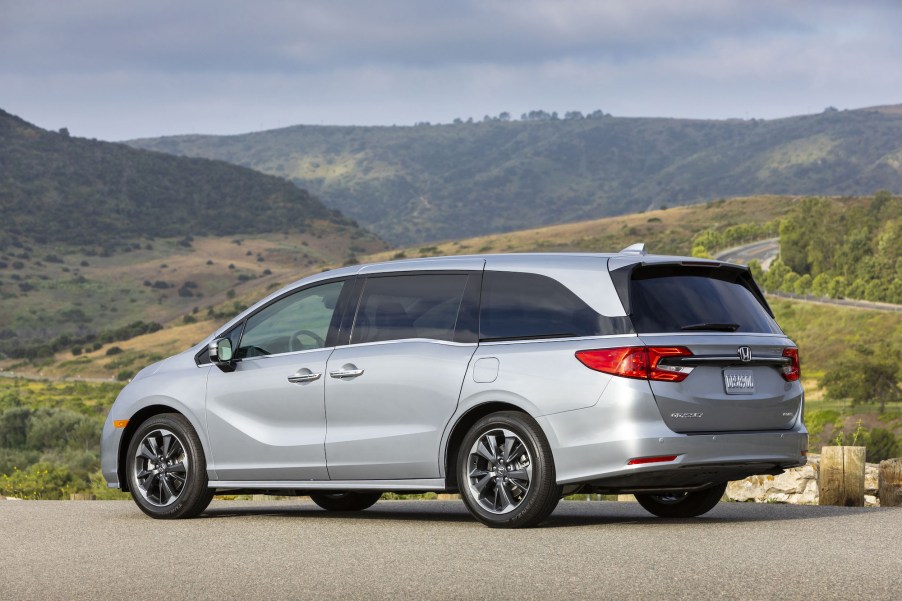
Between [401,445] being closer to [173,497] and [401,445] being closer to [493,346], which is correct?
[493,346]

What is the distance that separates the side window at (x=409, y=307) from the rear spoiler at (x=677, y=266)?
45.5 inches

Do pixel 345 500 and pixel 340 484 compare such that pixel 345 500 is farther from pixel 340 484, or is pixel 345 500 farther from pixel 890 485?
pixel 890 485

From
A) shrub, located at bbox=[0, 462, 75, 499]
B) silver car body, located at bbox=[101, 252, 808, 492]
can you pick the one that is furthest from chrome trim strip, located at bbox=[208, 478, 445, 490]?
shrub, located at bbox=[0, 462, 75, 499]

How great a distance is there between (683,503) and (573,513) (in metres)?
0.86

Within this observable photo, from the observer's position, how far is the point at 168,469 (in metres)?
10.2

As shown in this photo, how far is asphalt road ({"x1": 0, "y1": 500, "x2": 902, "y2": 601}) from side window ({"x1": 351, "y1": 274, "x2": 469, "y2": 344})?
4.36 feet

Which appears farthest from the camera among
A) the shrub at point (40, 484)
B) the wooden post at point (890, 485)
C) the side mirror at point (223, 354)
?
the shrub at point (40, 484)

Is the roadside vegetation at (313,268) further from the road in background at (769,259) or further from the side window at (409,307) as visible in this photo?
the side window at (409,307)

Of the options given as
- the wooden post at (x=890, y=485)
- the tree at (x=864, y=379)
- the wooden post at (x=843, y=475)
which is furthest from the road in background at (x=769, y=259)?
the wooden post at (x=843, y=475)

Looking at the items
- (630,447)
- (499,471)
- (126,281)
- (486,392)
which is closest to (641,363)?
(630,447)

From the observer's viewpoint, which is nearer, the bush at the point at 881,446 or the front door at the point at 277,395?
the front door at the point at 277,395

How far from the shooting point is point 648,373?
8242 mm

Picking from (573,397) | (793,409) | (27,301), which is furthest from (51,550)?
(27,301)

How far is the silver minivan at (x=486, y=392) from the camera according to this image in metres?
8.33
